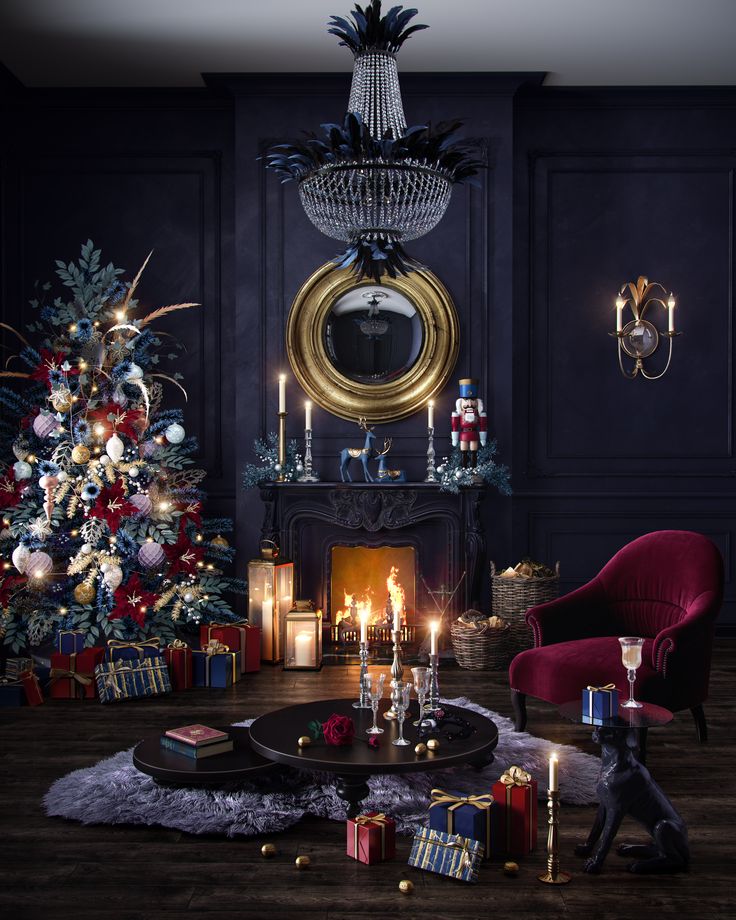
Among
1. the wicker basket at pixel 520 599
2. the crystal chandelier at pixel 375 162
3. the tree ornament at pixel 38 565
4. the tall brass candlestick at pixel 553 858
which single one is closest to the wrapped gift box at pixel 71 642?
the tree ornament at pixel 38 565

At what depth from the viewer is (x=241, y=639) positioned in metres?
5.40

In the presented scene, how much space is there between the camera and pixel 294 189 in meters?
6.25

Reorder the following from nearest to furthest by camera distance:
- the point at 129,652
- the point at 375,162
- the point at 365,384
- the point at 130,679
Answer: the point at 375,162
the point at 130,679
the point at 129,652
the point at 365,384

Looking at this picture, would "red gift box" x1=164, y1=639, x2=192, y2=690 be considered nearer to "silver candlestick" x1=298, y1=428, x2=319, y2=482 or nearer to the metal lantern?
the metal lantern

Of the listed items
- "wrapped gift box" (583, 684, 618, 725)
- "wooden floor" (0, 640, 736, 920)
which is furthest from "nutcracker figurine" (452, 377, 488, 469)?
"wrapped gift box" (583, 684, 618, 725)

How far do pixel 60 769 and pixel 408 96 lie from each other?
460 centimetres

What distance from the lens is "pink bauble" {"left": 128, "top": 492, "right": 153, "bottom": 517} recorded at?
17.7ft

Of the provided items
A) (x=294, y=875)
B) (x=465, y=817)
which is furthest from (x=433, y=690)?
(x=294, y=875)

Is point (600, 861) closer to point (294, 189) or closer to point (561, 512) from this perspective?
point (561, 512)

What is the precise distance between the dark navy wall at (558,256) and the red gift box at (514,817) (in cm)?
350

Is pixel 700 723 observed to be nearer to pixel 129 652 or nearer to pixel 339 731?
pixel 339 731

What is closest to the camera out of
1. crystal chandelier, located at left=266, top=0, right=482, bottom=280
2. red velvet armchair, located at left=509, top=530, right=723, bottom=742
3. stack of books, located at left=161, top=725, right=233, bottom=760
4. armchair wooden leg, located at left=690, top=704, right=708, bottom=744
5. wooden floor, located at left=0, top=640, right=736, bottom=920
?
wooden floor, located at left=0, top=640, right=736, bottom=920

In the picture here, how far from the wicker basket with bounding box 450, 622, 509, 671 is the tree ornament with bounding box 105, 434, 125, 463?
2.18m

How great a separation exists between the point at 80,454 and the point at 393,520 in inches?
76.1
